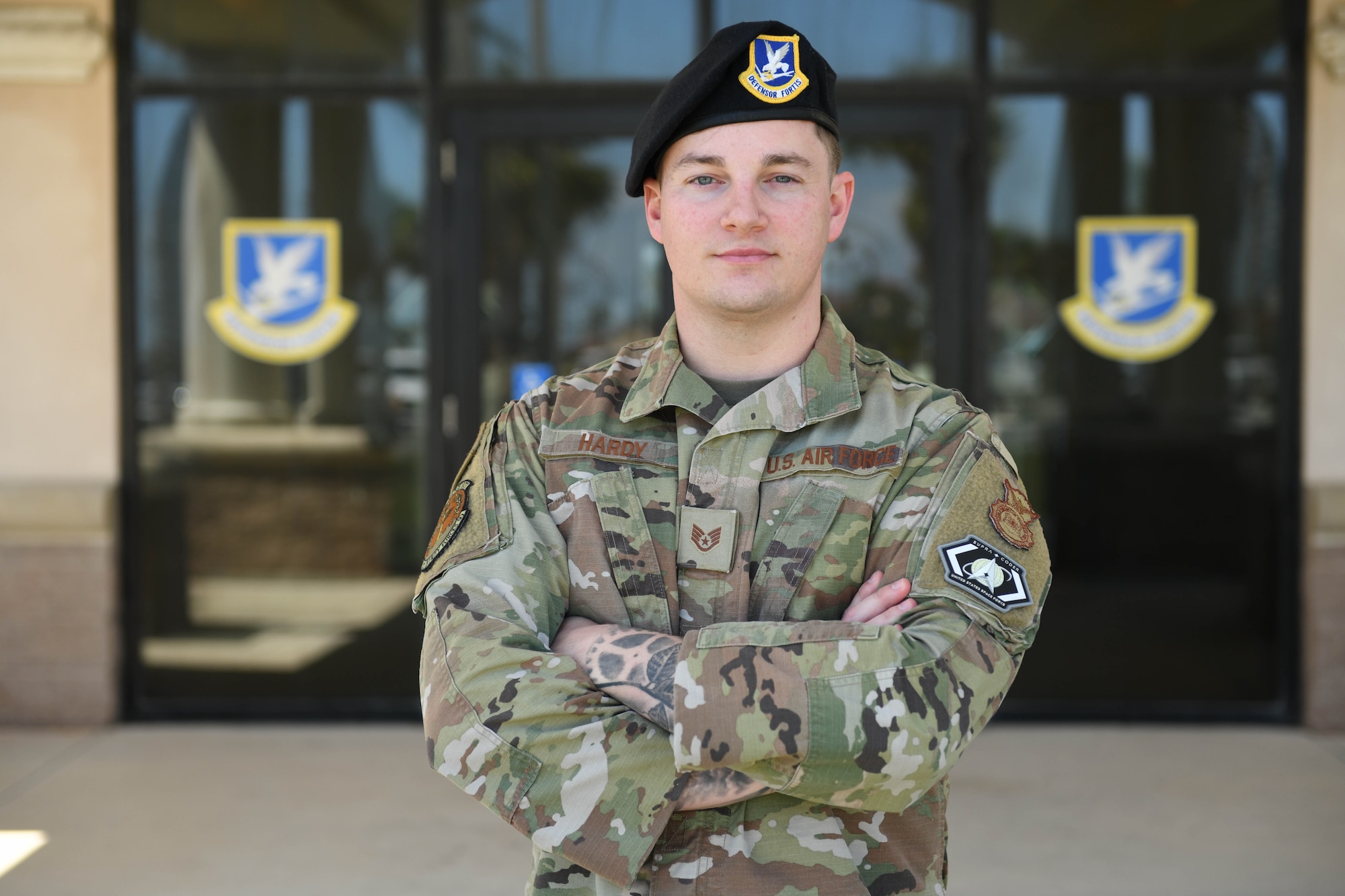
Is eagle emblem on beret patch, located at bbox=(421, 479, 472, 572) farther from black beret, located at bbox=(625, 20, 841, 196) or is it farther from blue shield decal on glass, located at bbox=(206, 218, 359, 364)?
blue shield decal on glass, located at bbox=(206, 218, 359, 364)

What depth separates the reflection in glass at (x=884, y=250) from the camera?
464 centimetres

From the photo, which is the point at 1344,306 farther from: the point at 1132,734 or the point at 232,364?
the point at 232,364

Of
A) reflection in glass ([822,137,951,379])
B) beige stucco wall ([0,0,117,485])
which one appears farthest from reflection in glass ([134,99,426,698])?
reflection in glass ([822,137,951,379])

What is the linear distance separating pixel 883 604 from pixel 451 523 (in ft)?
1.99

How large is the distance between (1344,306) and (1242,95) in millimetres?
852

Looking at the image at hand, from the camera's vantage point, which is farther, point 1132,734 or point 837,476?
point 1132,734

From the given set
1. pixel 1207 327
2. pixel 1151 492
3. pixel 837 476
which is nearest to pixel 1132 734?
pixel 1151 492

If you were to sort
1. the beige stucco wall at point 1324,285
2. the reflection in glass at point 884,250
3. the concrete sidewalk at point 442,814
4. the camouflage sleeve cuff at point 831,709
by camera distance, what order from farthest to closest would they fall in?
1. the reflection in glass at point 884,250
2. the beige stucco wall at point 1324,285
3. the concrete sidewalk at point 442,814
4. the camouflage sleeve cuff at point 831,709

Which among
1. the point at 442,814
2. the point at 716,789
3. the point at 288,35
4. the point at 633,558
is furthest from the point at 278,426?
the point at 716,789

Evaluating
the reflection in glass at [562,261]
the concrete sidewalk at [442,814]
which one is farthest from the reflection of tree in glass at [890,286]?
the concrete sidewalk at [442,814]

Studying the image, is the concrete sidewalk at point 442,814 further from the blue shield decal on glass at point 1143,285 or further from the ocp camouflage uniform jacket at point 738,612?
the ocp camouflage uniform jacket at point 738,612

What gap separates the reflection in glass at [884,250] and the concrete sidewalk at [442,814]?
1583mm

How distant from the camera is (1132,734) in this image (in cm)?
451

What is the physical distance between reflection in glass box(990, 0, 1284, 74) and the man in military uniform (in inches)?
126
